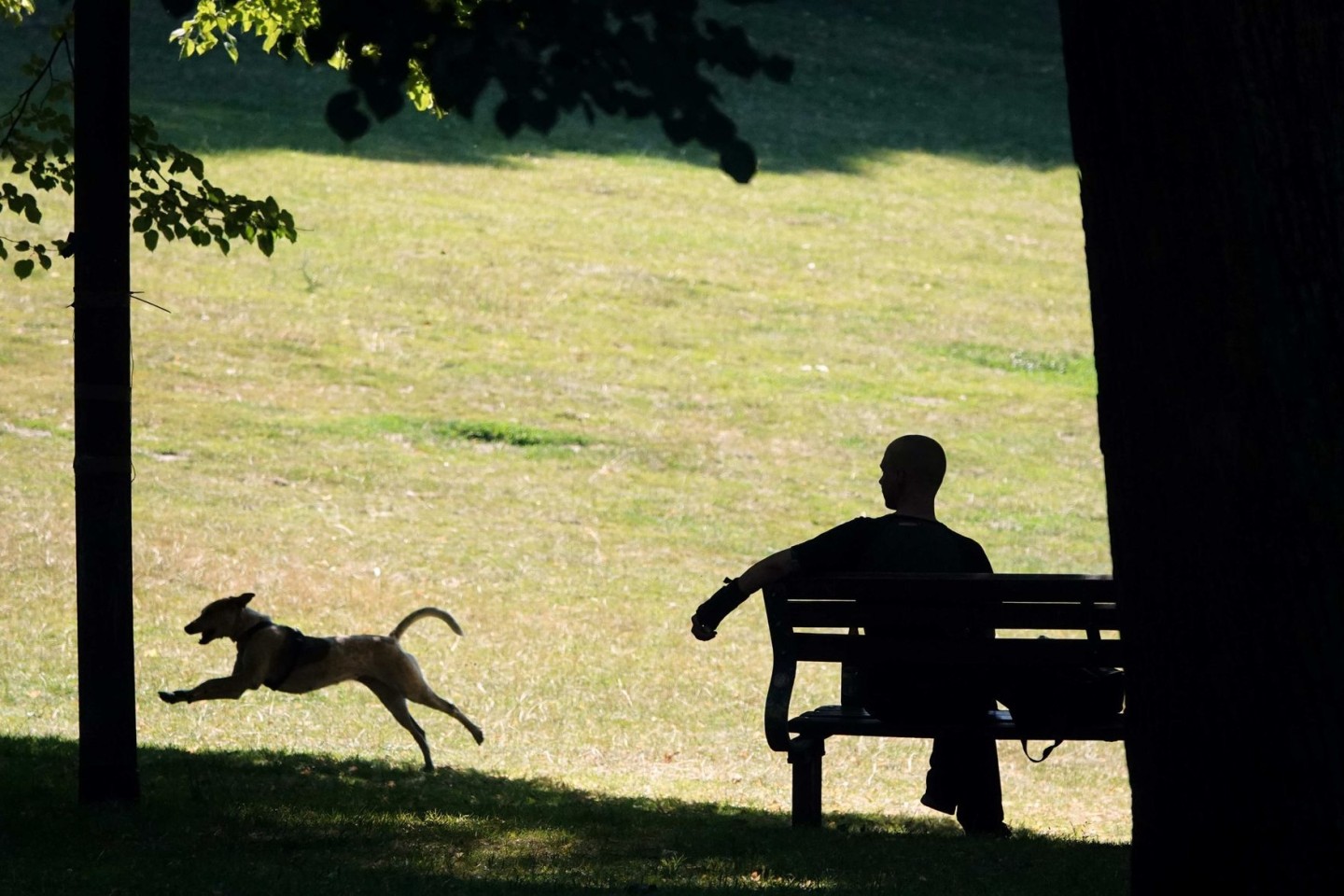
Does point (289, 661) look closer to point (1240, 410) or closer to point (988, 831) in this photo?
point (988, 831)

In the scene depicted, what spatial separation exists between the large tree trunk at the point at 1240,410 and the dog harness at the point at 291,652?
14.7ft

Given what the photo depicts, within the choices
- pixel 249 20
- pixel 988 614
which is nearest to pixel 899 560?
pixel 988 614

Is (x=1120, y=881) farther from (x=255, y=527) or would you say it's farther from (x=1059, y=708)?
(x=255, y=527)

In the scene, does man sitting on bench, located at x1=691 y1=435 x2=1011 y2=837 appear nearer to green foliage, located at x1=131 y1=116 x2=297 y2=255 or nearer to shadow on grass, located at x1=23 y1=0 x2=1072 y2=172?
green foliage, located at x1=131 y1=116 x2=297 y2=255

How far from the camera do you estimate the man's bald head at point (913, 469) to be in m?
6.21

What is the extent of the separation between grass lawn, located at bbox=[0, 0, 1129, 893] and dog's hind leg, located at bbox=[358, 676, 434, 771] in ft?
0.43

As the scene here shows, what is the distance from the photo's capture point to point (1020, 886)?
5.19 m

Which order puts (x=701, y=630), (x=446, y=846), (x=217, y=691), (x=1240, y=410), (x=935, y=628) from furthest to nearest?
1. (x=217, y=691)
2. (x=701, y=630)
3. (x=935, y=628)
4. (x=446, y=846)
5. (x=1240, y=410)

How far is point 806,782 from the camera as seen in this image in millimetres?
6262

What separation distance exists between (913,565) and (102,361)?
278 centimetres

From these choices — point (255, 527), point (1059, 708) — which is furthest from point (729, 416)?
point (1059, 708)

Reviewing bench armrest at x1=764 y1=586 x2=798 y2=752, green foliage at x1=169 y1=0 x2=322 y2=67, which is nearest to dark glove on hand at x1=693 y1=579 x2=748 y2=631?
bench armrest at x1=764 y1=586 x2=798 y2=752

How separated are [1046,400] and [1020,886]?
53.1 ft

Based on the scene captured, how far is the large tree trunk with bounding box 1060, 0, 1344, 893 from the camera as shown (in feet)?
12.4
